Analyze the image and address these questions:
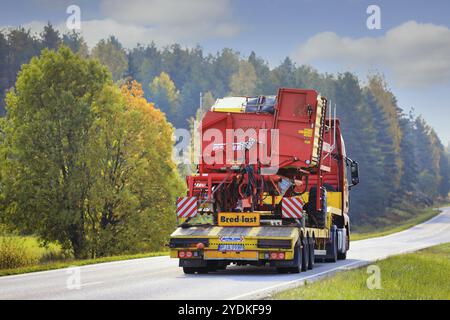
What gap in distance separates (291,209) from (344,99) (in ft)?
265

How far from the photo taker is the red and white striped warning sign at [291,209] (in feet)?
64.3

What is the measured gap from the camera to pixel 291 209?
1962cm

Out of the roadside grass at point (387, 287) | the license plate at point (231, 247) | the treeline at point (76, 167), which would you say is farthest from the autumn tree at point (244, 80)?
the license plate at point (231, 247)

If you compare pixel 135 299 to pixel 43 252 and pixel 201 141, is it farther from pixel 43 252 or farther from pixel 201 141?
pixel 43 252

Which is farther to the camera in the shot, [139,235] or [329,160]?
[139,235]

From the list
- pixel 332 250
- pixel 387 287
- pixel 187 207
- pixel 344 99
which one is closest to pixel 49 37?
pixel 344 99

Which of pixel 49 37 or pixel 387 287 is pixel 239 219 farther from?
pixel 49 37

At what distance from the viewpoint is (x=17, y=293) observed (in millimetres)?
14492

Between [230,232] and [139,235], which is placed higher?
[230,232]

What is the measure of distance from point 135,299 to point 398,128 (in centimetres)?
10769

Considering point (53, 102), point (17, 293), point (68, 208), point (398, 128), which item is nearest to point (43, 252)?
point (68, 208)

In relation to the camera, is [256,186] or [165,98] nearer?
[256,186]
